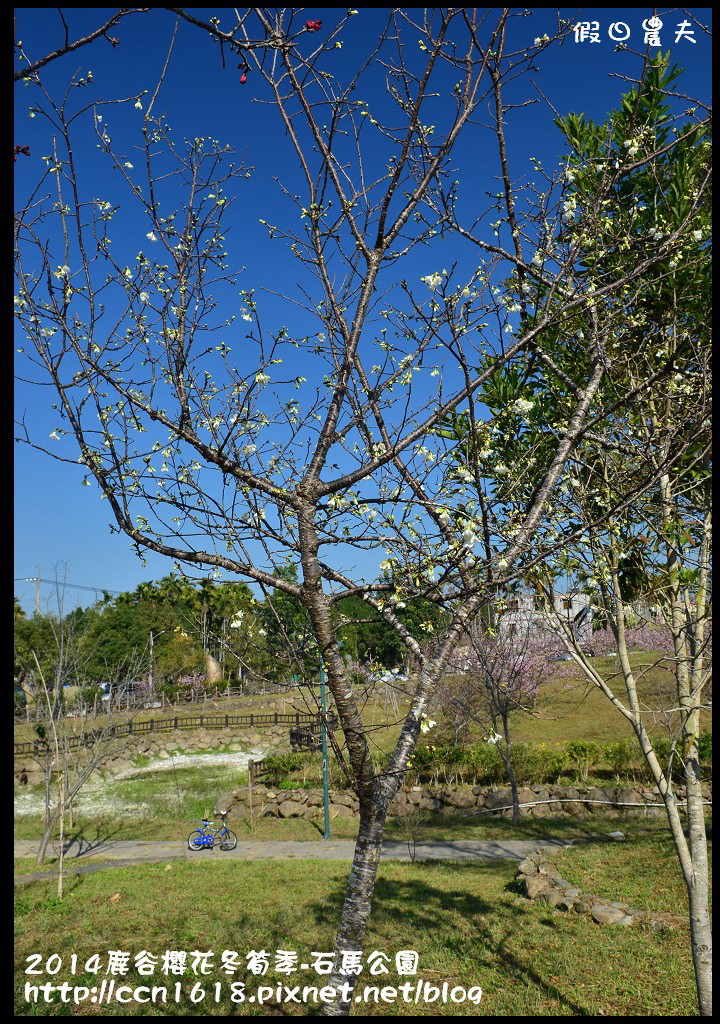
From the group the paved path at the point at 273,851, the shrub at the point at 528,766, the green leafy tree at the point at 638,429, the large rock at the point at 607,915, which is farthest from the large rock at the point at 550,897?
the shrub at the point at 528,766

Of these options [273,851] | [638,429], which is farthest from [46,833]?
[638,429]

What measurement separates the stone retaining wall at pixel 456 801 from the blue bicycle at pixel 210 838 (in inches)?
135

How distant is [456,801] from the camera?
17.7m

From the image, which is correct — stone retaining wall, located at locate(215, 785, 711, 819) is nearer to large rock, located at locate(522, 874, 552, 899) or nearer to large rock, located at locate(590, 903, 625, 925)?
large rock, located at locate(522, 874, 552, 899)

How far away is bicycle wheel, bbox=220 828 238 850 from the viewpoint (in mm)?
14102

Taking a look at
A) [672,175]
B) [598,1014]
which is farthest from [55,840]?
[672,175]

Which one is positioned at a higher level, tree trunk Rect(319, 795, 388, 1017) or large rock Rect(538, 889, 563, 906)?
tree trunk Rect(319, 795, 388, 1017)

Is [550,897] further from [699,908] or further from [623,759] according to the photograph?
[623,759]

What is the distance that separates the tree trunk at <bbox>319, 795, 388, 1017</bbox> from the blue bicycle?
39.8 feet

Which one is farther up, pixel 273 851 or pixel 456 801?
pixel 273 851

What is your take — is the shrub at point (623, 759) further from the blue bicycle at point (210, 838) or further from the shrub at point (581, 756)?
the blue bicycle at point (210, 838)

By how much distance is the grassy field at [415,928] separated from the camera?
606 cm

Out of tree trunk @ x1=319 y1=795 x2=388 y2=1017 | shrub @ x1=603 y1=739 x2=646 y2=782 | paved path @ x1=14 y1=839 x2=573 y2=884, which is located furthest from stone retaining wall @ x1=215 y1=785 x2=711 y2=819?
tree trunk @ x1=319 y1=795 x2=388 y2=1017

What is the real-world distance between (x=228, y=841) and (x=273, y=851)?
1.04 m
